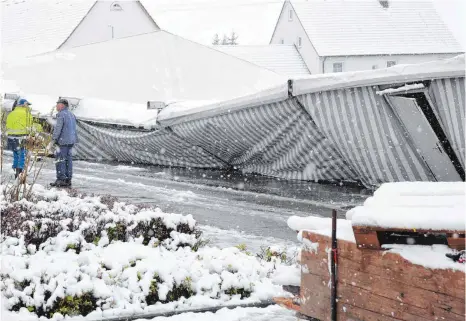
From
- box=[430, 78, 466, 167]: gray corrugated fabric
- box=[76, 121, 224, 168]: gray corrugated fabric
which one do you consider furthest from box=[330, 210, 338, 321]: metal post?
box=[76, 121, 224, 168]: gray corrugated fabric

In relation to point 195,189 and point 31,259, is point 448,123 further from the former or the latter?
point 31,259

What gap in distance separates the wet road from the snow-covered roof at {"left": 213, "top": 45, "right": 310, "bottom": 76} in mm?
38466

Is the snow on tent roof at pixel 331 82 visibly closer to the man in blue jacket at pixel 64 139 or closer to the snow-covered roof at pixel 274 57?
the man in blue jacket at pixel 64 139

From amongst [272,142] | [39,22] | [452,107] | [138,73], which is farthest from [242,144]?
[39,22]

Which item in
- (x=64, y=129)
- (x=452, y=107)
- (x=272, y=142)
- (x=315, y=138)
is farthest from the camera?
(x=272, y=142)

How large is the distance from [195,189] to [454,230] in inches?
434

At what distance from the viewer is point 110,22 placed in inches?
1842

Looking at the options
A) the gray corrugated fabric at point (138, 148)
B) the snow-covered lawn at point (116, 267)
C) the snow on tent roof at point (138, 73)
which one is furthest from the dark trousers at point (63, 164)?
the snow on tent roof at point (138, 73)

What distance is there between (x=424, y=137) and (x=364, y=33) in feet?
151

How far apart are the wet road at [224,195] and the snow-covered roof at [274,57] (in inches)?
1514

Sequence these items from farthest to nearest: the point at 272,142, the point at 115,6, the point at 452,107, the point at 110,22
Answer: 1. the point at 110,22
2. the point at 115,6
3. the point at 272,142
4. the point at 452,107

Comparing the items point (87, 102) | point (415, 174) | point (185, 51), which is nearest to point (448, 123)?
point (415, 174)

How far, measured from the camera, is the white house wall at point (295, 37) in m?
55.2

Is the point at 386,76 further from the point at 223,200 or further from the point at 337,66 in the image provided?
the point at 337,66
